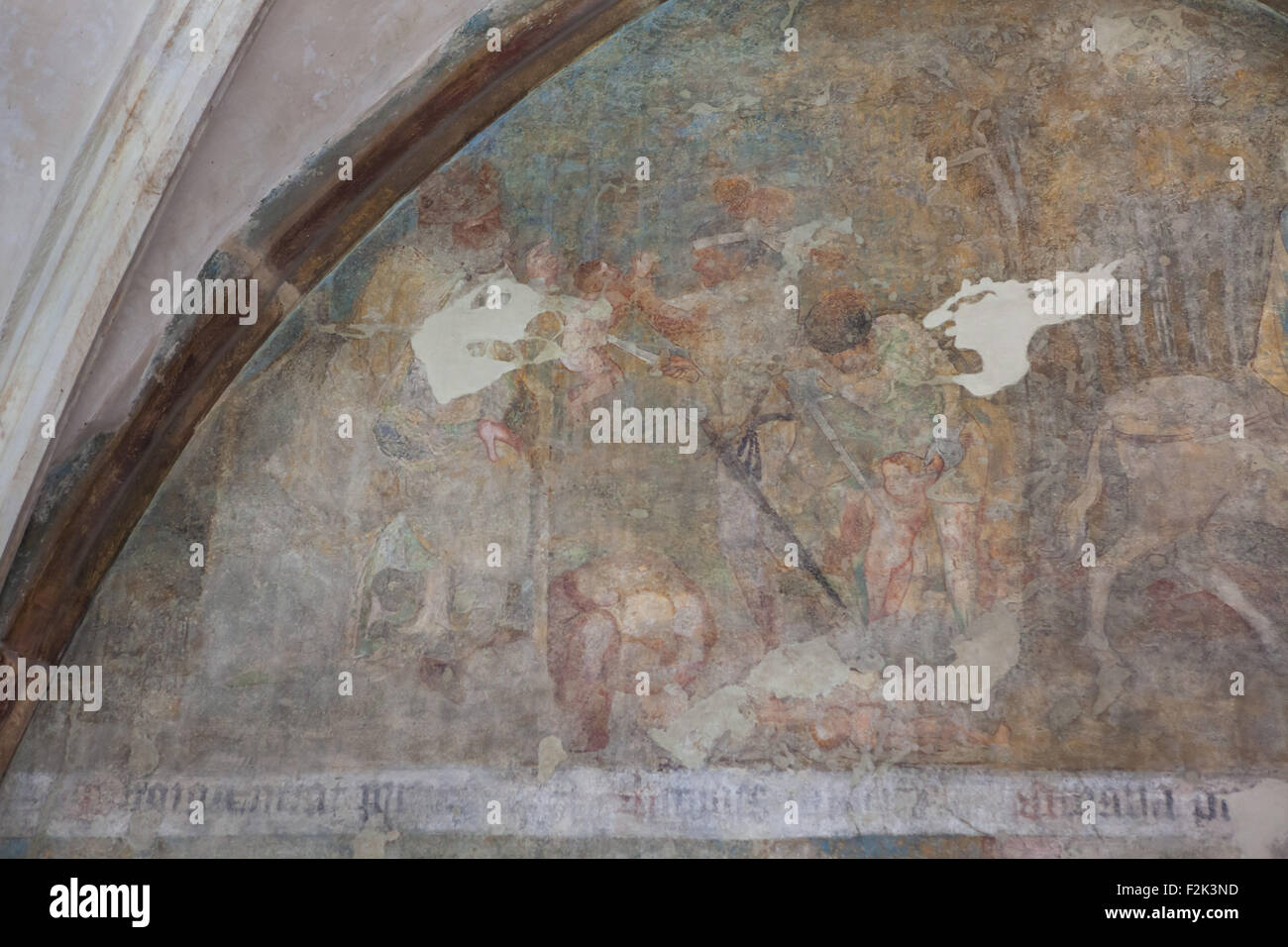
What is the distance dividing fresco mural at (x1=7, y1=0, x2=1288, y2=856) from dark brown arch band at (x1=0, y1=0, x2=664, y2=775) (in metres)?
0.14

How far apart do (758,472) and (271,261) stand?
2854mm

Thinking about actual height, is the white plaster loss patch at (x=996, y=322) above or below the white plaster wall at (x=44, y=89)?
below

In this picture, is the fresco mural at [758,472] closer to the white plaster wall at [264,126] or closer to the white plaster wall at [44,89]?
the white plaster wall at [264,126]

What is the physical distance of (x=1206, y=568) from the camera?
7117 mm

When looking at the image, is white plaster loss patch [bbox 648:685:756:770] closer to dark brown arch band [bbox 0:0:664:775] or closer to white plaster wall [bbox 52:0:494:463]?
dark brown arch band [bbox 0:0:664:775]

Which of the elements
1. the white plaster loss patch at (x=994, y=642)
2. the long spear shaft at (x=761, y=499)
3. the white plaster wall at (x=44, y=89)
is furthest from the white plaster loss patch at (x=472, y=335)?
the white plaster loss patch at (x=994, y=642)

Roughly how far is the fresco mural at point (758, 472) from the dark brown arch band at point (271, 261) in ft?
0.45

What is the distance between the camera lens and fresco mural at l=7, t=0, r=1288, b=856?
696cm

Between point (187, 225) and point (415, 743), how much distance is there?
9.55 ft

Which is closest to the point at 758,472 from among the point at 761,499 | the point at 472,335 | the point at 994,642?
the point at 761,499

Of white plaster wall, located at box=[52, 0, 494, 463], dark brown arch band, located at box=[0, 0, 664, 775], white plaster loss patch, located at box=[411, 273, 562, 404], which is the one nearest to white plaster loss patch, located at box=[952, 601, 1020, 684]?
white plaster loss patch, located at box=[411, 273, 562, 404]

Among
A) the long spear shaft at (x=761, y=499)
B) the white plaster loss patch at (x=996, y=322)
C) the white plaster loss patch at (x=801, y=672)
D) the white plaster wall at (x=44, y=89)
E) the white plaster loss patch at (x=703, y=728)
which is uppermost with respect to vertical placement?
the white plaster wall at (x=44, y=89)

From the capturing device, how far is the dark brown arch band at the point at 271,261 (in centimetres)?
711
